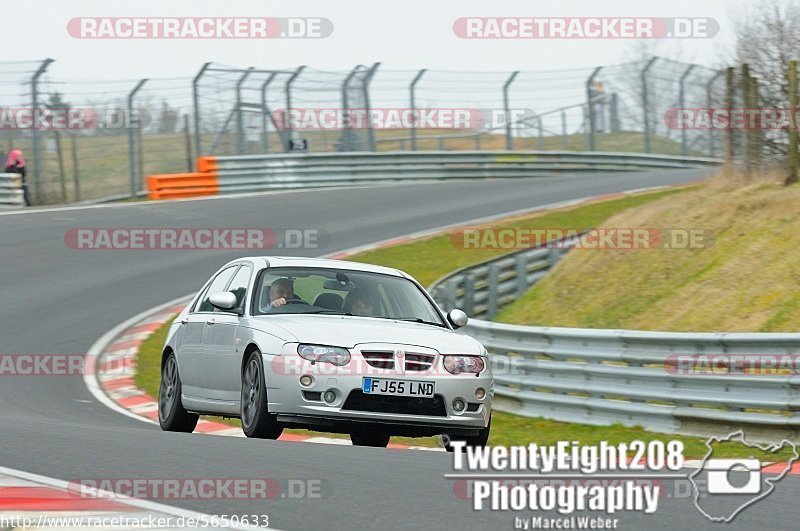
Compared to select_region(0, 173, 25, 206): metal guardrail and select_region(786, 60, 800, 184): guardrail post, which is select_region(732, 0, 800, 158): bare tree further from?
select_region(0, 173, 25, 206): metal guardrail

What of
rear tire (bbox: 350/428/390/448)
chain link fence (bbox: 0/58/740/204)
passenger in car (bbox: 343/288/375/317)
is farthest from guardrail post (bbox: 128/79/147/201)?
passenger in car (bbox: 343/288/375/317)

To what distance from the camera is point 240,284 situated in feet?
34.0

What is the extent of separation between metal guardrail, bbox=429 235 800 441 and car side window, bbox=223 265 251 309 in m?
3.22

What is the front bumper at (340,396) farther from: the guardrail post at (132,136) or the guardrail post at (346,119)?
the guardrail post at (346,119)

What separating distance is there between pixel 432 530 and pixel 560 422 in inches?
268

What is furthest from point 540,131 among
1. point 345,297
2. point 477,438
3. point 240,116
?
point 477,438

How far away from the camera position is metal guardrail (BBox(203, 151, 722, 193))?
98.6 ft

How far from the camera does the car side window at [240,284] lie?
10156 mm

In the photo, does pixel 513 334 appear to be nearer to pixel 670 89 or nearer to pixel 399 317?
pixel 399 317

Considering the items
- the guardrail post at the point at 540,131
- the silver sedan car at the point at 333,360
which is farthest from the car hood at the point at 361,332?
the guardrail post at the point at 540,131

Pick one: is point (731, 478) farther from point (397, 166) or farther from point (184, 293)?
point (397, 166)

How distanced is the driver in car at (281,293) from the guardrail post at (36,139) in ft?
61.2

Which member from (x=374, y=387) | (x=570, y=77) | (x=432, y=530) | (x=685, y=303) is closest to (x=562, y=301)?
(x=685, y=303)

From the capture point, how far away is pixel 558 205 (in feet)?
91.7
